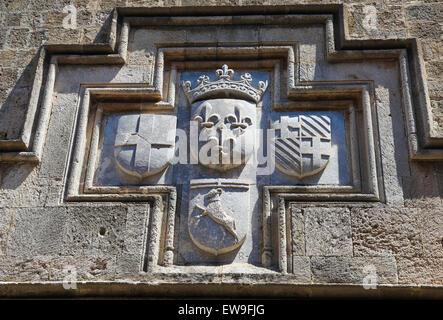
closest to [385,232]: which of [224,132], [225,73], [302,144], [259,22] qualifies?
[302,144]

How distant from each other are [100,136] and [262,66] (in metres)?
1.26

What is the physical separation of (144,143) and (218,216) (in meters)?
0.76

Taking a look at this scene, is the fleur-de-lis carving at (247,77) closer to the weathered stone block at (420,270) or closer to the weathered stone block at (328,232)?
the weathered stone block at (328,232)

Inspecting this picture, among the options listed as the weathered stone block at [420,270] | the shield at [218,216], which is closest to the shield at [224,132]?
the shield at [218,216]

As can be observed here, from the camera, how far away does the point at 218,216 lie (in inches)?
145

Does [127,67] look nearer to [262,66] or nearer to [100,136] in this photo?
[100,136]

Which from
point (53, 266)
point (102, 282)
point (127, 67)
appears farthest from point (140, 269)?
point (127, 67)

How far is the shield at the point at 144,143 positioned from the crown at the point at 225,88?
25 centimetres

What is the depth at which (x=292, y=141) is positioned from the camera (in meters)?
4.02

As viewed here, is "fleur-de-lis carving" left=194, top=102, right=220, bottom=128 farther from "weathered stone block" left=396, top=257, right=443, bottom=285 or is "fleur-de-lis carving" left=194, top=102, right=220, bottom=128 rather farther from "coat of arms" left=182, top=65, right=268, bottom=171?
"weathered stone block" left=396, top=257, right=443, bottom=285

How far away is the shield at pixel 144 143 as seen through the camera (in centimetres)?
397

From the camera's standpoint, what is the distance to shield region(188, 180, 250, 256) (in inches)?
144

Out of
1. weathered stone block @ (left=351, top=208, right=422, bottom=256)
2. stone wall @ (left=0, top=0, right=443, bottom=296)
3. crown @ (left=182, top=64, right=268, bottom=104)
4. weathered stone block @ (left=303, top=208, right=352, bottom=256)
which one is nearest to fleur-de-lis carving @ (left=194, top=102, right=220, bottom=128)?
crown @ (left=182, top=64, right=268, bottom=104)

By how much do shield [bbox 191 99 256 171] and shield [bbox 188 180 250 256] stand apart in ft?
0.58
